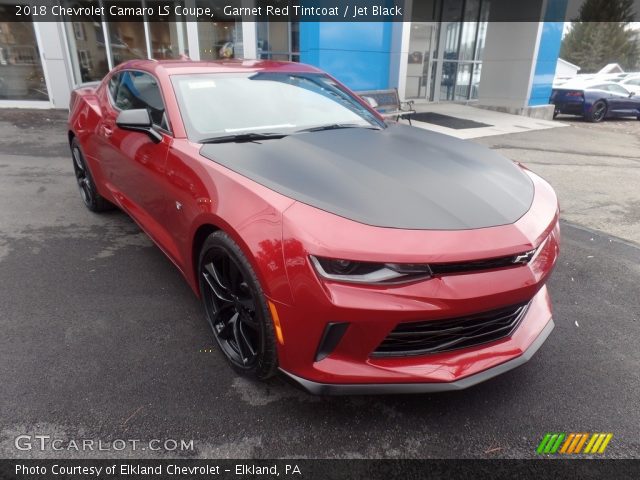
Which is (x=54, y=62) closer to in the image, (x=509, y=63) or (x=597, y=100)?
(x=509, y=63)

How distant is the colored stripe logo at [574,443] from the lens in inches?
78.3

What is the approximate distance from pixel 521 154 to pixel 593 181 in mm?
1854

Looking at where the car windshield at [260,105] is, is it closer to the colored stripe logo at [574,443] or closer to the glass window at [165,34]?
the colored stripe logo at [574,443]

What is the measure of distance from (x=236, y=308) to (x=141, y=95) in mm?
2049

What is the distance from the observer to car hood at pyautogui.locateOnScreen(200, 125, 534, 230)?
1.95 m

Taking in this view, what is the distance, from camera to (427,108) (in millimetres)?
A: 13633

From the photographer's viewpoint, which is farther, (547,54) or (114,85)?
(547,54)

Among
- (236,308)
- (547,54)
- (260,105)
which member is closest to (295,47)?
(547,54)

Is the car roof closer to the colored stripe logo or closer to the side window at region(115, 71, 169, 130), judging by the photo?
the side window at region(115, 71, 169, 130)

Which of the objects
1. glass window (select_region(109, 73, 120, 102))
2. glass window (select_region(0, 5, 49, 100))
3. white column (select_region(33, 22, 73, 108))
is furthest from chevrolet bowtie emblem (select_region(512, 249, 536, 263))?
glass window (select_region(0, 5, 49, 100))

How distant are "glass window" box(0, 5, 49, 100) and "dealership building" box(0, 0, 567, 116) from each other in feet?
0.08

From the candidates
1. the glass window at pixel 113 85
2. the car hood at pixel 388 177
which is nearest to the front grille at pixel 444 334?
the car hood at pixel 388 177

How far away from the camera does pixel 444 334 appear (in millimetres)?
1898

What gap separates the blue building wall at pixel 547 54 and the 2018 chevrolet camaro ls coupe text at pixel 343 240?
12.3 meters
